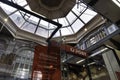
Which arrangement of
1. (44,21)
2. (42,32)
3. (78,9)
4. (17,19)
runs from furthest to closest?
(42,32) < (44,21) < (17,19) < (78,9)

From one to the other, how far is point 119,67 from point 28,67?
298 inches

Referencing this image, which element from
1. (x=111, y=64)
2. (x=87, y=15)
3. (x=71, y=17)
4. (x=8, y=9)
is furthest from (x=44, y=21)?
(x=111, y=64)

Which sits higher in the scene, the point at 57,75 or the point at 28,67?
the point at 28,67

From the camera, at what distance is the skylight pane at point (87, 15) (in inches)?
388

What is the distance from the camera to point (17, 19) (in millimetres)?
10305

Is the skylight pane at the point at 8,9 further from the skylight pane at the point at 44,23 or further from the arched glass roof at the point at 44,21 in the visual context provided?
the skylight pane at the point at 44,23

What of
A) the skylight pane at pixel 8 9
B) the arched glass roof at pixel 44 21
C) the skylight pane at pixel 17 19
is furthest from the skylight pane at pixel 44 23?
the skylight pane at pixel 8 9

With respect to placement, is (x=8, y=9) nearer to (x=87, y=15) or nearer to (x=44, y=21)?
(x=44, y=21)

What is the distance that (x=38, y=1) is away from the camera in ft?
17.2

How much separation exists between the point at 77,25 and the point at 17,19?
5984 mm

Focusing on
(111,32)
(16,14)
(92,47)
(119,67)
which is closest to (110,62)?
(119,67)

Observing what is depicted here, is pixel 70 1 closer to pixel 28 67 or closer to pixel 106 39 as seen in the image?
pixel 106 39

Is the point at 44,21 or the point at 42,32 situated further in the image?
the point at 42,32

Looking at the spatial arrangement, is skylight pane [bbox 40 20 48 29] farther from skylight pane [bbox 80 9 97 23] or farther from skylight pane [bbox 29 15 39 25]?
skylight pane [bbox 80 9 97 23]
